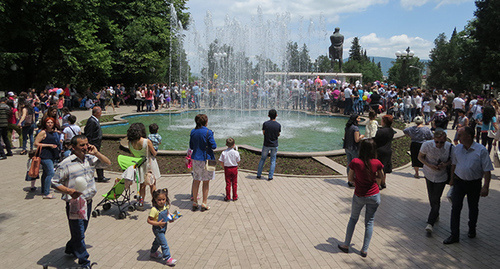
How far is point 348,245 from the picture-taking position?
5230 millimetres

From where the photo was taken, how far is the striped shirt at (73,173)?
4395 millimetres

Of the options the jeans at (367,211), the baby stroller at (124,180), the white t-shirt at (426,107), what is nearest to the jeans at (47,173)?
the baby stroller at (124,180)

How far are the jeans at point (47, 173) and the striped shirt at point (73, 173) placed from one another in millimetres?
3286

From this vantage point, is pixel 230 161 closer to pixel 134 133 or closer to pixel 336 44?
pixel 134 133

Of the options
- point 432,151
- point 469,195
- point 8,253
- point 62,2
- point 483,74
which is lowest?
point 8,253

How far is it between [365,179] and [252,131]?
11036mm

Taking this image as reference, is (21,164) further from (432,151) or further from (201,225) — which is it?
(432,151)

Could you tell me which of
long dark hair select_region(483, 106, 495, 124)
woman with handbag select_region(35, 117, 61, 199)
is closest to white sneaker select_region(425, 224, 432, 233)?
long dark hair select_region(483, 106, 495, 124)

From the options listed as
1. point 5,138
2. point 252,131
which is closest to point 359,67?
point 252,131

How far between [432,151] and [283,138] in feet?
28.7

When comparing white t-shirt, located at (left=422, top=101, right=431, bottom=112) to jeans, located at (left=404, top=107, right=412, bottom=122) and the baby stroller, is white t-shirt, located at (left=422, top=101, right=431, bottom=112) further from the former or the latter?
the baby stroller

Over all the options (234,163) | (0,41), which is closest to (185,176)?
(234,163)

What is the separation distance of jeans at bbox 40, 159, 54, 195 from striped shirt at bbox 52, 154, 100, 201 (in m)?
3.29

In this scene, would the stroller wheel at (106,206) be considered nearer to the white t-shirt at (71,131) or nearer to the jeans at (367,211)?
the white t-shirt at (71,131)
